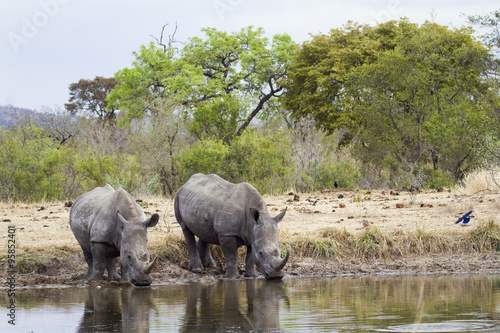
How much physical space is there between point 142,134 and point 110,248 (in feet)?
59.1

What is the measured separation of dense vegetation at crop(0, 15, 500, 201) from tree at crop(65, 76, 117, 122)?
2150 cm

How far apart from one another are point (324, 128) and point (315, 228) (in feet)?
75.5

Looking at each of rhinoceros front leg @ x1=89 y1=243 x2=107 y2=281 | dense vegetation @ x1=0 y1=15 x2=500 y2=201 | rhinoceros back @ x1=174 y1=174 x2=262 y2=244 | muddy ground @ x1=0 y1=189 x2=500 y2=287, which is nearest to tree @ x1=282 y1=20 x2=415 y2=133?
dense vegetation @ x1=0 y1=15 x2=500 y2=201

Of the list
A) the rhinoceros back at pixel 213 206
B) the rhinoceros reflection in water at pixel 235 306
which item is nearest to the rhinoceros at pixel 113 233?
the rhinoceros reflection in water at pixel 235 306

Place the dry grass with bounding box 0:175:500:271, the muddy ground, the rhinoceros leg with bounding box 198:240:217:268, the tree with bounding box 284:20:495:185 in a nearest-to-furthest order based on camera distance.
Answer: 1. the muddy ground
2. the rhinoceros leg with bounding box 198:240:217:268
3. the dry grass with bounding box 0:175:500:271
4. the tree with bounding box 284:20:495:185

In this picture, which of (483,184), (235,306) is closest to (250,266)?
(235,306)

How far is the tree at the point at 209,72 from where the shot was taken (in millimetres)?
42844

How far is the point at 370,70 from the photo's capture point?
97.2ft

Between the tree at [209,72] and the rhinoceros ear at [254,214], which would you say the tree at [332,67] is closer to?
the tree at [209,72]

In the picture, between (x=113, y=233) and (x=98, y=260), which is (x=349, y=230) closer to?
(x=113, y=233)

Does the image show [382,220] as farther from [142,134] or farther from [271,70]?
[271,70]

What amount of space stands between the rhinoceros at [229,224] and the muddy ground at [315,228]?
1.76 feet

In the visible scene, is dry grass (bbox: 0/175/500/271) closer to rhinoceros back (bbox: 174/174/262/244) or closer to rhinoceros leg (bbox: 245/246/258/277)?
rhinoceros back (bbox: 174/174/262/244)

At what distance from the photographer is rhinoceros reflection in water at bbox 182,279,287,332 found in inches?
278
